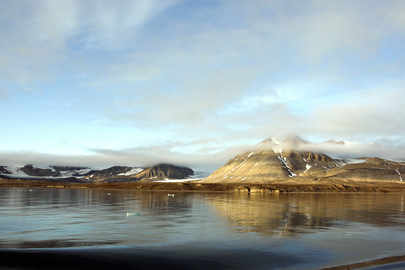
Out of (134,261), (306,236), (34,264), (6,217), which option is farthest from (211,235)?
(6,217)

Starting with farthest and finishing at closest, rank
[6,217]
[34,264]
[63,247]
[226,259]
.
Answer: [6,217] < [63,247] < [226,259] < [34,264]

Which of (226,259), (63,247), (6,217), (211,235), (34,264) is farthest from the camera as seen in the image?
(6,217)

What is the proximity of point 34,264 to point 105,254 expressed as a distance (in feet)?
12.0

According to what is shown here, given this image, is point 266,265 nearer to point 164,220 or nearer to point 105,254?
point 105,254

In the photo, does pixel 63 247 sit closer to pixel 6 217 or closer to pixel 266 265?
pixel 266 265

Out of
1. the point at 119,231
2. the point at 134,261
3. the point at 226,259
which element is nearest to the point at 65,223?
the point at 119,231

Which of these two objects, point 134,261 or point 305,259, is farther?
point 305,259

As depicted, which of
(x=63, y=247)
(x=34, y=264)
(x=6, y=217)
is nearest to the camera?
(x=34, y=264)

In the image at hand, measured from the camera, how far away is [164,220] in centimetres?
3691

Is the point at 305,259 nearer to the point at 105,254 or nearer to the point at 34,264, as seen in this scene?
the point at 105,254

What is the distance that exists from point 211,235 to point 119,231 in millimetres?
7165

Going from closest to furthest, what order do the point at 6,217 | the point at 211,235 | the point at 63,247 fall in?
the point at 63,247 < the point at 211,235 < the point at 6,217

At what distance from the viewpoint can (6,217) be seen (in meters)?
36.8

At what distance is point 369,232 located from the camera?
1227 inches
